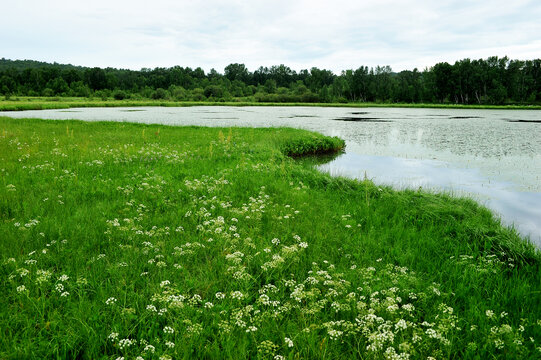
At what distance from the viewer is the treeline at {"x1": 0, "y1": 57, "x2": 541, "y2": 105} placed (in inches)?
4188

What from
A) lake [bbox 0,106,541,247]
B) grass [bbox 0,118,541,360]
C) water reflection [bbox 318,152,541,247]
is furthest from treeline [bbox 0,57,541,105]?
grass [bbox 0,118,541,360]

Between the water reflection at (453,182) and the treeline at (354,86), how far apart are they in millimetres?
107337

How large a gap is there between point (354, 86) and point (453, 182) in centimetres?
13570

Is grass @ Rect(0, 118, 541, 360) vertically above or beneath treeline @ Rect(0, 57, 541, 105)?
beneath

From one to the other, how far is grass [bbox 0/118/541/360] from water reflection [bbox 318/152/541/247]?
1.50 m

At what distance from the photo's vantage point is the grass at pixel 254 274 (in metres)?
4.12

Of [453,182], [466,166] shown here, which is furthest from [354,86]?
[453,182]

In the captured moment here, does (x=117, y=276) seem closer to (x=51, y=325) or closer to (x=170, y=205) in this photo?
(x=51, y=325)

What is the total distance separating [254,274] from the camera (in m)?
5.93

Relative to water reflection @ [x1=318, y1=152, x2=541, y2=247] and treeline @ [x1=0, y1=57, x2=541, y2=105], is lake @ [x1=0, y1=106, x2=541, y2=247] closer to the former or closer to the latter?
water reflection @ [x1=318, y1=152, x2=541, y2=247]

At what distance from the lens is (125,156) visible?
52.3 feet

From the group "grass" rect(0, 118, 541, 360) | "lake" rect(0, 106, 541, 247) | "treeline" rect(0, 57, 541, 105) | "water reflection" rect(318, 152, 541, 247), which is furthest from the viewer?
"treeline" rect(0, 57, 541, 105)

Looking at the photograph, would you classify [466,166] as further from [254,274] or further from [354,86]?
[354,86]

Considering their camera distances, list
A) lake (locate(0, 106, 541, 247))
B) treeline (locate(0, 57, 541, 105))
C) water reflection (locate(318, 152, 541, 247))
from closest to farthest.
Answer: water reflection (locate(318, 152, 541, 247)), lake (locate(0, 106, 541, 247)), treeline (locate(0, 57, 541, 105))
